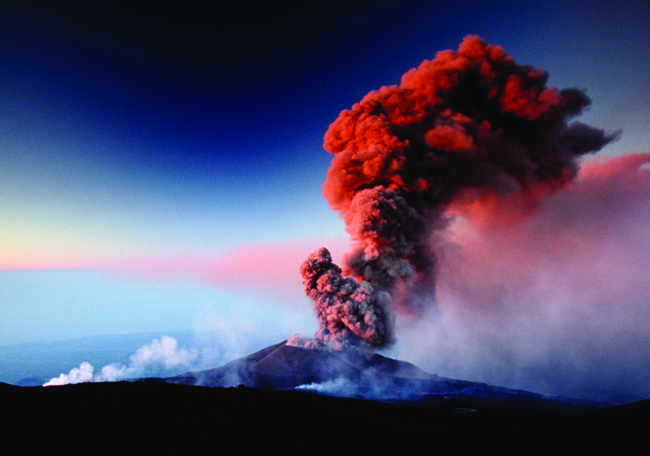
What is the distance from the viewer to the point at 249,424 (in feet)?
40.3

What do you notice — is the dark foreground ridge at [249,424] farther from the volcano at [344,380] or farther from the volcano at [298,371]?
the volcano at [298,371]

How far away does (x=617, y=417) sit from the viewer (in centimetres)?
1335

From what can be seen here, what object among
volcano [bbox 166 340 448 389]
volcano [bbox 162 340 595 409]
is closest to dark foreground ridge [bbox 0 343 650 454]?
volcano [bbox 162 340 595 409]

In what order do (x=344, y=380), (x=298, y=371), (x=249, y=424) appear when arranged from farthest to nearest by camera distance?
(x=298, y=371), (x=344, y=380), (x=249, y=424)

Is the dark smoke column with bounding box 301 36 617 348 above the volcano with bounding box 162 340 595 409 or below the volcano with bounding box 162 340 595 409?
above

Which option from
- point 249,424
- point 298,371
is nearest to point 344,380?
point 298,371

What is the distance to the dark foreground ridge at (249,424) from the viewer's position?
32.6 feet

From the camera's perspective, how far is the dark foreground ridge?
32.6 feet

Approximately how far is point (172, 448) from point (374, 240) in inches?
955

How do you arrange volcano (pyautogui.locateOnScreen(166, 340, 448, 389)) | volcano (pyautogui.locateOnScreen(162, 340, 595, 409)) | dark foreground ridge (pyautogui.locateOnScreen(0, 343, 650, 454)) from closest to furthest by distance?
dark foreground ridge (pyautogui.locateOnScreen(0, 343, 650, 454))
volcano (pyautogui.locateOnScreen(162, 340, 595, 409))
volcano (pyautogui.locateOnScreen(166, 340, 448, 389))

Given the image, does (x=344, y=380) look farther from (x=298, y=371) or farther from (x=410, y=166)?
(x=410, y=166)

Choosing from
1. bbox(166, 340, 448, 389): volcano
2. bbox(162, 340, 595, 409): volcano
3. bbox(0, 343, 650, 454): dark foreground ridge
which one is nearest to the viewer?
bbox(0, 343, 650, 454): dark foreground ridge

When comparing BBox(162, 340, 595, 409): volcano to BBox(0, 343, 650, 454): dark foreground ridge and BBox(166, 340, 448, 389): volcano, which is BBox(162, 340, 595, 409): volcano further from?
BBox(0, 343, 650, 454): dark foreground ridge

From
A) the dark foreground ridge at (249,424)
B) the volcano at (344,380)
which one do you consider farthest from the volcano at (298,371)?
the dark foreground ridge at (249,424)
